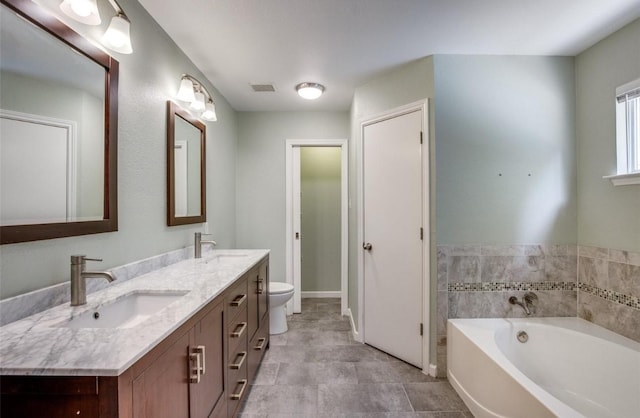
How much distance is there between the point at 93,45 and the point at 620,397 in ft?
10.7

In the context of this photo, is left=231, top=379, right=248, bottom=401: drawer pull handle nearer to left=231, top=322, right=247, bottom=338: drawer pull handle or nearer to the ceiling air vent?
left=231, top=322, right=247, bottom=338: drawer pull handle

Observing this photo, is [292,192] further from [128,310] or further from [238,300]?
[128,310]

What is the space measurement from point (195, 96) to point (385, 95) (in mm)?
1518

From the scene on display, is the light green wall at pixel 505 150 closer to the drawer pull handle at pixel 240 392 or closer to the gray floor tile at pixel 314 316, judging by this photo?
the drawer pull handle at pixel 240 392

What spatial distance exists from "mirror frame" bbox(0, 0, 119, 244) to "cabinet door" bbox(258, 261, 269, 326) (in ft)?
3.64

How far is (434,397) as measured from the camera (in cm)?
187

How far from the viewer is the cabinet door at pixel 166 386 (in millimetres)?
799

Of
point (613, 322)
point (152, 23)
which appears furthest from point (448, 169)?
point (152, 23)

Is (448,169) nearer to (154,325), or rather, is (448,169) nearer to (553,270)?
(553,270)

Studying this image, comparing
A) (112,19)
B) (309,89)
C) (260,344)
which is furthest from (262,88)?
(260,344)

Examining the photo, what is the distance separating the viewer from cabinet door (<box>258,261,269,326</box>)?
2201mm

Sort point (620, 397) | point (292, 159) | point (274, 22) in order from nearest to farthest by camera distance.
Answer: point (620, 397)
point (274, 22)
point (292, 159)

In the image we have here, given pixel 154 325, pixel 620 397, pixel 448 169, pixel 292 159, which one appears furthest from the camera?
pixel 292 159

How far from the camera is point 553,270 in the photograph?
212cm
